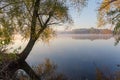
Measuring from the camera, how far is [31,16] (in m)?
20.0

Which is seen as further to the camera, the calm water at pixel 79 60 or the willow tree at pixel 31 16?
the calm water at pixel 79 60

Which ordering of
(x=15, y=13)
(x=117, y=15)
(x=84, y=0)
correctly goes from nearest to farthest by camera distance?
(x=117, y=15) < (x=15, y=13) < (x=84, y=0)

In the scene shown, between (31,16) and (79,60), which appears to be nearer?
(31,16)

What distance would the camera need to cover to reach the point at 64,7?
19781 millimetres

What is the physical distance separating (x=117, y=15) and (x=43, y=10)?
7.72m

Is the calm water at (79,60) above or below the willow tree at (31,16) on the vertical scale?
below

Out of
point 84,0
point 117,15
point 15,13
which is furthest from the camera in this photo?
point 84,0

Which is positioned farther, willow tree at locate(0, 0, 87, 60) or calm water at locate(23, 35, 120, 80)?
calm water at locate(23, 35, 120, 80)

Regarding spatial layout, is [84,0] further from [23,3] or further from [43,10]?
[23,3]

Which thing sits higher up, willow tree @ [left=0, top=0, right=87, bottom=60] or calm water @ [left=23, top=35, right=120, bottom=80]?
willow tree @ [left=0, top=0, right=87, bottom=60]

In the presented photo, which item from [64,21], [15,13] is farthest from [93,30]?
[15,13]

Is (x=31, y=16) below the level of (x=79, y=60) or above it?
above

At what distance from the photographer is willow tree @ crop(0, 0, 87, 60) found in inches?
743

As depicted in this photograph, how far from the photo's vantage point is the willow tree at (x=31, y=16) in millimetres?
18875
